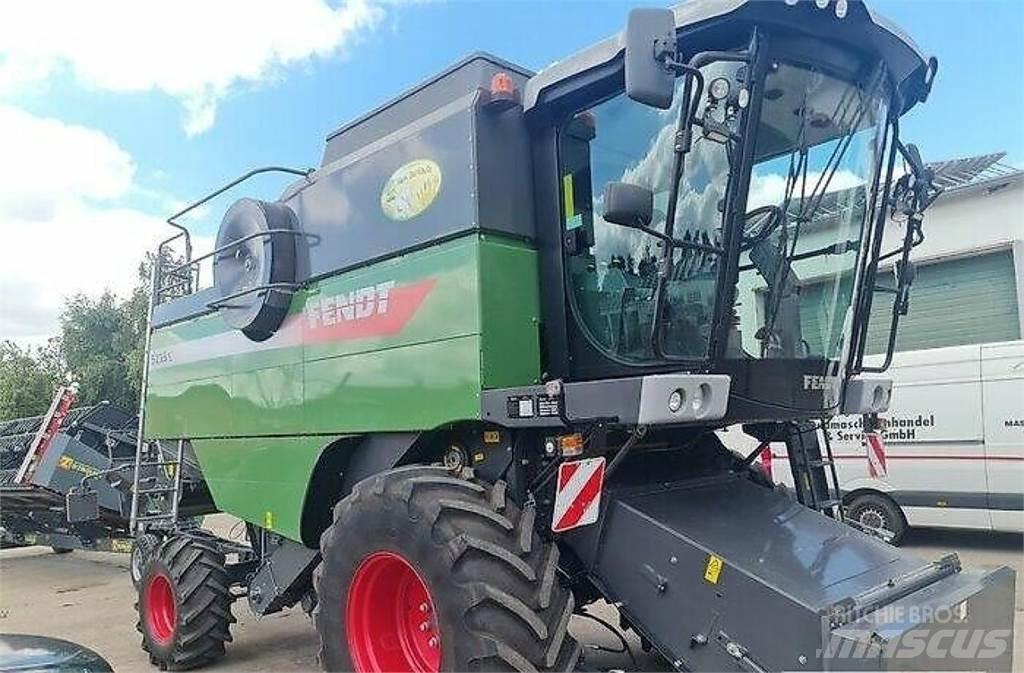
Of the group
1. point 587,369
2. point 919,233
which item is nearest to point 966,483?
point 919,233

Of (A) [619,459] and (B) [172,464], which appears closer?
(A) [619,459]

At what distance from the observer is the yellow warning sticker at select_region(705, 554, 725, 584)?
11.0 feet

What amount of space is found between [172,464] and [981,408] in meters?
8.10

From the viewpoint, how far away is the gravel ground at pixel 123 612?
591cm

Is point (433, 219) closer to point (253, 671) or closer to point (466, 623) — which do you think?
point (466, 623)

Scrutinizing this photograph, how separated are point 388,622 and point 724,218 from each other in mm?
2500

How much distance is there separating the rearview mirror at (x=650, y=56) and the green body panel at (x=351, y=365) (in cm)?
110

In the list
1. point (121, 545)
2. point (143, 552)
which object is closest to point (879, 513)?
point (143, 552)

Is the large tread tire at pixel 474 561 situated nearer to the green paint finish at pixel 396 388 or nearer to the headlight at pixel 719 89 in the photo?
the green paint finish at pixel 396 388

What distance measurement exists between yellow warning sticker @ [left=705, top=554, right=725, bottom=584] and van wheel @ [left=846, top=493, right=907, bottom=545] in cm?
678

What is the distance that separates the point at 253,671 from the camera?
561cm

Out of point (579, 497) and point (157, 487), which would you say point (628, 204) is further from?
point (157, 487)

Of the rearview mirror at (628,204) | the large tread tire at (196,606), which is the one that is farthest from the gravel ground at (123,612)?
the rearview mirror at (628,204)

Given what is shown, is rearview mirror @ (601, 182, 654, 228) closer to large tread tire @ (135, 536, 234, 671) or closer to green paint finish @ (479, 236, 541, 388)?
green paint finish @ (479, 236, 541, 388)
